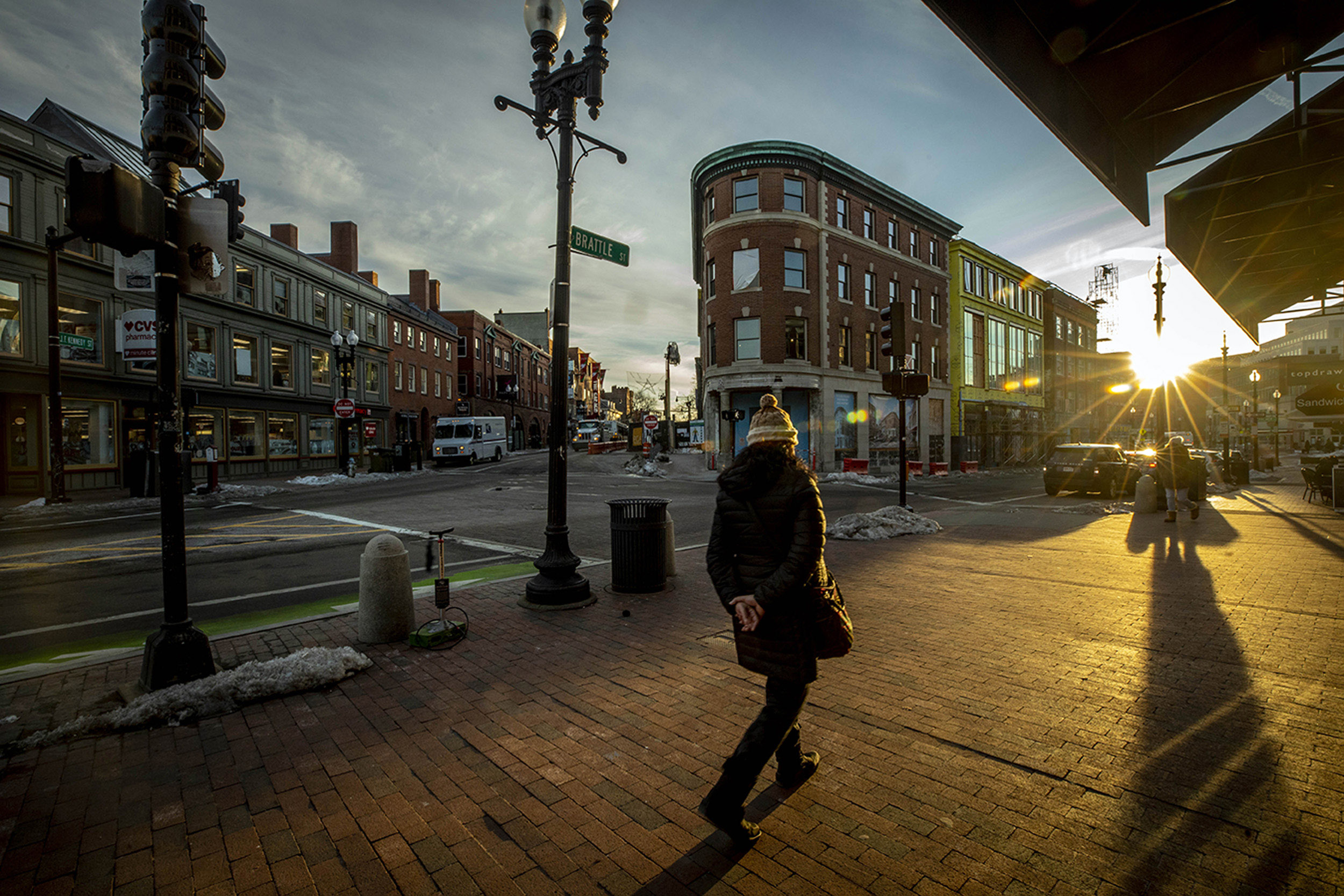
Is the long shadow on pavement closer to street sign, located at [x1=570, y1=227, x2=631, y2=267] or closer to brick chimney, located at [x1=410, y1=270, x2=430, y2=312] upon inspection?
street sign, located at [x1=570, y1=227, x2=631, y2=267]

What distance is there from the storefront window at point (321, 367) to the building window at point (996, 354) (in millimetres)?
39960

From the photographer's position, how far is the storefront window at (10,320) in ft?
57.0

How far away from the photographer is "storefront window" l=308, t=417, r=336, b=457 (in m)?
30.8

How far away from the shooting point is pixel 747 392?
95.8 feet

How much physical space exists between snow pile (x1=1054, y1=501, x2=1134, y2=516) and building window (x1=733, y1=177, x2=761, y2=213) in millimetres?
19027

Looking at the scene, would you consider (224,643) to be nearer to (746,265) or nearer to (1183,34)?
(1183,34)

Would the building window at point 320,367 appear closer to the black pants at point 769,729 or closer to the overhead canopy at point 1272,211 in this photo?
the black pants at point 769,729

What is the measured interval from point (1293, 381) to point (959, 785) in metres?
12.0

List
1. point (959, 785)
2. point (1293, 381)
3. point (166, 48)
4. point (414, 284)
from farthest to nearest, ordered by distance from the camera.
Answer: point (414, 284) → point (1293, 381) → point (166, 48) → point (959, 785)

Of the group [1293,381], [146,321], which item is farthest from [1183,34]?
[146,321]

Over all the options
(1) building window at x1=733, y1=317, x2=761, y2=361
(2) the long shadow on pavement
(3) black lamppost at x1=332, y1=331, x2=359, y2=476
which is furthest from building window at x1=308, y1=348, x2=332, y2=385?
(2) the long shadow on pavement

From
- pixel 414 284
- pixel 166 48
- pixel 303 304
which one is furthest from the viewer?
pixel 414 284

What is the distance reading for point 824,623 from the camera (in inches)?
109

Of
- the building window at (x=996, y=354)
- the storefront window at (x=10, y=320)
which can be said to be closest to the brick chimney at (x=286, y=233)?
the storefront window at (x=10, y=320)
